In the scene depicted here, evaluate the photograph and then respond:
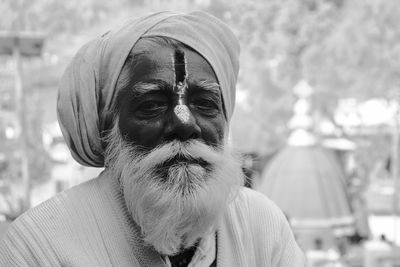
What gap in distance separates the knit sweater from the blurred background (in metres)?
3.68

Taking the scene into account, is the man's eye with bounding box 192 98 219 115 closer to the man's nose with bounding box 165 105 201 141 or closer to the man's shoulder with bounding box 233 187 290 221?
the man's nose with bounding box 165 105 201 141

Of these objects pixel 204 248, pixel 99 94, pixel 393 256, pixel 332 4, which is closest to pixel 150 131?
pixel 99 94

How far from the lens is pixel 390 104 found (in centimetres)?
1038

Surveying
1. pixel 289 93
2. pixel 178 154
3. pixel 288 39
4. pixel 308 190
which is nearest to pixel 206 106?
pixel 178 154

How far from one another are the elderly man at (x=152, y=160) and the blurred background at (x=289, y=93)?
12.1ft

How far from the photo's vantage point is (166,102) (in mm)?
1552

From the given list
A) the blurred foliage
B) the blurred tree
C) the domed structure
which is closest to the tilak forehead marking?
the domed structure

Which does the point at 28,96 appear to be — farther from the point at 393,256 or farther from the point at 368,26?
the point at 393,256

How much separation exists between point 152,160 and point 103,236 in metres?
0.19

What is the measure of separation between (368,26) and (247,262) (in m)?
8.12

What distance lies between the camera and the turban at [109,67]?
5.21ft

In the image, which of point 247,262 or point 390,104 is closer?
point 247,262

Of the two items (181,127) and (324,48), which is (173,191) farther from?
(324,48)

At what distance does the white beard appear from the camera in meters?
1.51
